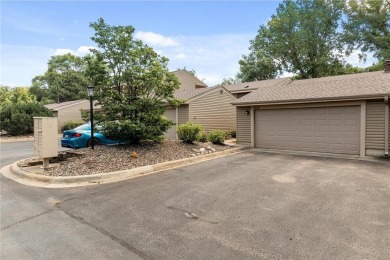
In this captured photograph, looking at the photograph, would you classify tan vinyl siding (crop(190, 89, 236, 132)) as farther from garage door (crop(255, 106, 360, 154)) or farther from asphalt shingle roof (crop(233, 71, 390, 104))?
garage door (crop(255, 106, 360, 154))

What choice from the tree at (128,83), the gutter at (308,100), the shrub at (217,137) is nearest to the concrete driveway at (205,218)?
the tree at (128,83)

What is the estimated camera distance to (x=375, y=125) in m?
9.18

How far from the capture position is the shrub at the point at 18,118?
19.7m

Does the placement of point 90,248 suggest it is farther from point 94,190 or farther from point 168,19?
point 168,19

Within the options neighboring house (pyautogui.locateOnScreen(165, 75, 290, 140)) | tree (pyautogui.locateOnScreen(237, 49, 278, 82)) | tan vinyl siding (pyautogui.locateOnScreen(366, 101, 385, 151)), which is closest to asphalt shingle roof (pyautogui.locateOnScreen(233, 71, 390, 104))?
tan vinyl siding (pyautogui.locateOnScreen(366, 101, 385, 151))

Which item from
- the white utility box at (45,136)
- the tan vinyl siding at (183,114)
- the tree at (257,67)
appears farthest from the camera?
the tree at (257,67)

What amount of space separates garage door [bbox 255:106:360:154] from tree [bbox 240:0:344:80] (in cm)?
1885

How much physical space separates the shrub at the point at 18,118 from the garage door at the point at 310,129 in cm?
1803

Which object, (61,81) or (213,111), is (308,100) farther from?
(61,81)

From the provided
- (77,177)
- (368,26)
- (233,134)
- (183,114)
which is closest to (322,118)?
(233,134)

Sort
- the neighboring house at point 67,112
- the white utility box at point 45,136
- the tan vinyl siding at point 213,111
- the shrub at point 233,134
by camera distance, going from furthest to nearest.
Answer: the neighboring house at point 67,112 → the shrub at point 233,134 → the tan vinyl siding at point 213,111 → the white utility box at point 45,136

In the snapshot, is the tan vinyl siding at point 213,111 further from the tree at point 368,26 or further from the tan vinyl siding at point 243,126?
the tree at point 368,26

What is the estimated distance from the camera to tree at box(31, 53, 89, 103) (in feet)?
129

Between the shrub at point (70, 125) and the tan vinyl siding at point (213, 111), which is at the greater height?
the tan vinyl siding at point (213, 111)
